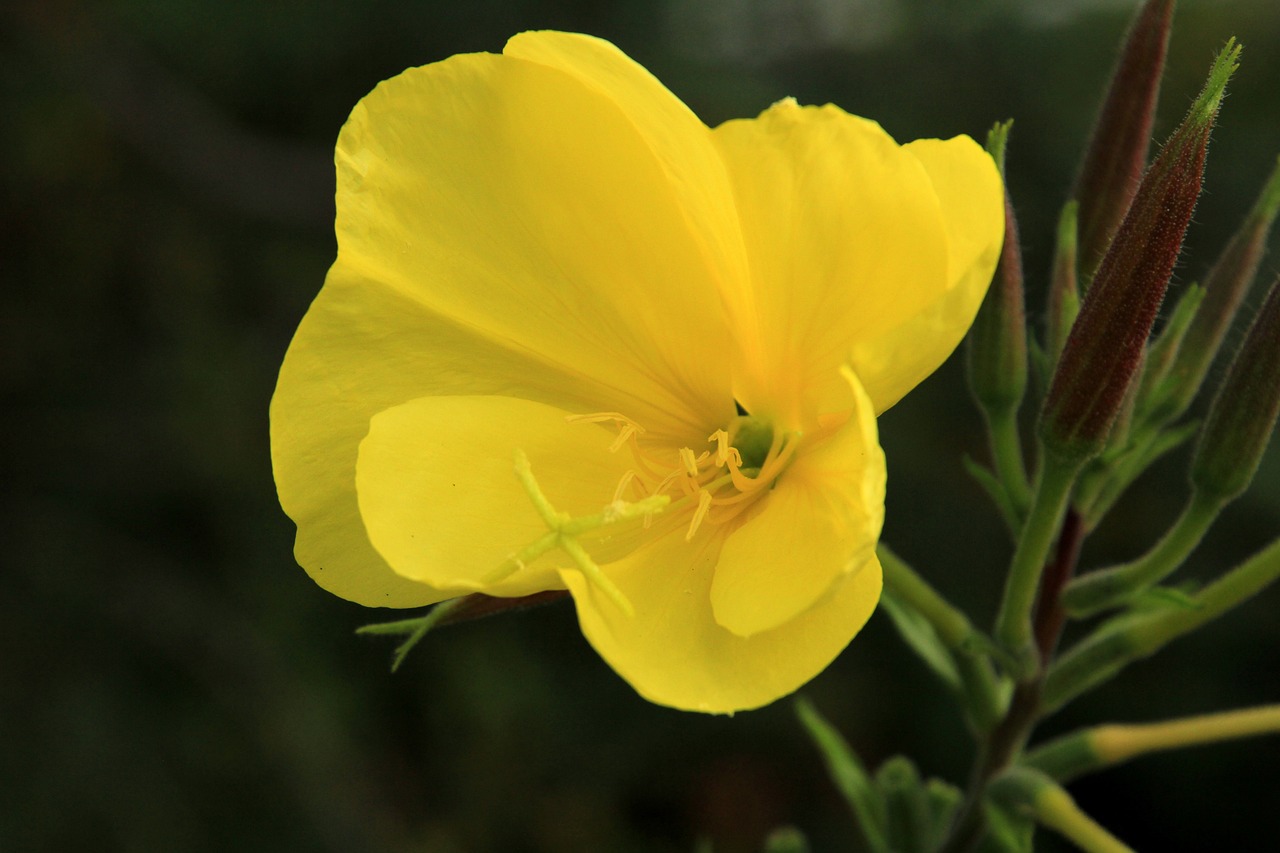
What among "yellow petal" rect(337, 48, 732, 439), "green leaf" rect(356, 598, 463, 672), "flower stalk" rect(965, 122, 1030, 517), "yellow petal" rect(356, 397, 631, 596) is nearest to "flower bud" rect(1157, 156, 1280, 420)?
"flower stalk" rect(965, 122, 1030, 517)

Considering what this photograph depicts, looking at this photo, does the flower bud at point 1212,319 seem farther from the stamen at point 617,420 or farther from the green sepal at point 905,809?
the stamen at point 617,420

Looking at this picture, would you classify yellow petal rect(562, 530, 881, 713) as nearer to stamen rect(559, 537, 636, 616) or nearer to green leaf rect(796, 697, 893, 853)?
stamen rect(559, 537, 636, 616)

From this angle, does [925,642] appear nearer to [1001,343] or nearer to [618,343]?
[1001,343]

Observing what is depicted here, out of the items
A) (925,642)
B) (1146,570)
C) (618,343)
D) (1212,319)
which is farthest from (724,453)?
(1212,319)

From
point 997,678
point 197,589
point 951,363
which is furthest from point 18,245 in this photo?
point 997,678

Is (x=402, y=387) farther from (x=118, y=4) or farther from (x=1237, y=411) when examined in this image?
(x=118, y=4)

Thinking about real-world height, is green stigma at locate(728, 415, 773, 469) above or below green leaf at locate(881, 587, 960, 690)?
above
